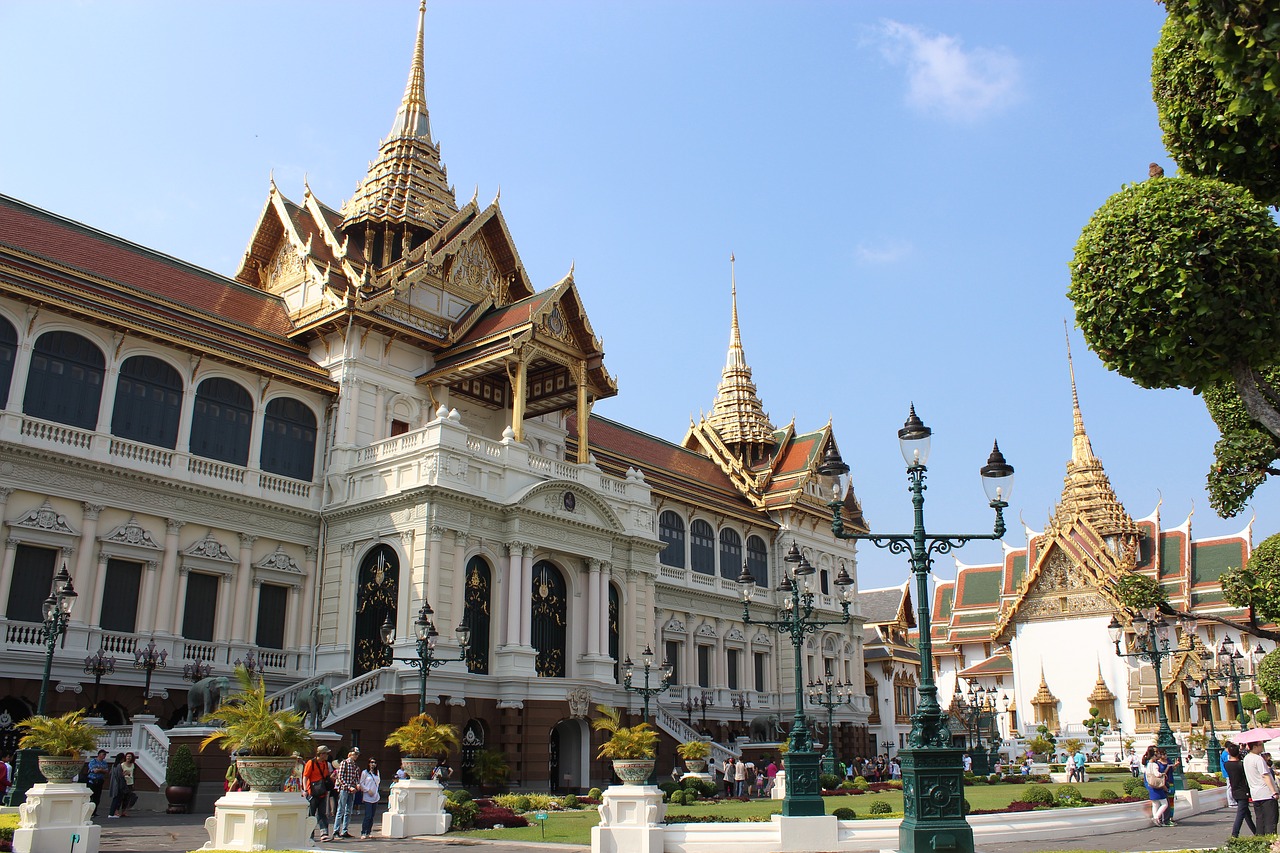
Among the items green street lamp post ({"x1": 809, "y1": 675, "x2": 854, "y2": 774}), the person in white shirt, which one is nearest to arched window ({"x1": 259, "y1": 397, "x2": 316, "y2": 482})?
green street lamp post ({"x1": 809, "y1": 675, "x2": 854, "y2": 774})

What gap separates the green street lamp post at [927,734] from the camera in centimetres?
1111

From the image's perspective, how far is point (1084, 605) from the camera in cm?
6322

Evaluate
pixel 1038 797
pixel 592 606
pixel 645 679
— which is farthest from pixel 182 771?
pixel 1038 797

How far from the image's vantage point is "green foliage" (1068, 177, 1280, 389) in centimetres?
1166

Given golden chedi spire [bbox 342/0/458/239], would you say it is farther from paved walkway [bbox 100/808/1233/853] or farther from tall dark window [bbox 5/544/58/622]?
paved walkway [bbox 100/808/1233/853]

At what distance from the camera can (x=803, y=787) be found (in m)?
16.4

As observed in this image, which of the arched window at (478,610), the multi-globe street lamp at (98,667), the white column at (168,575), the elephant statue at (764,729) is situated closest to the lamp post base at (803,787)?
the arched window at (478,610)

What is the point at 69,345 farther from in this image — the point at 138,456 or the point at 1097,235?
the point at 1097,235

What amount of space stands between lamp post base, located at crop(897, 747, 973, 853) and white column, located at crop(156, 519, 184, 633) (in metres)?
19.8

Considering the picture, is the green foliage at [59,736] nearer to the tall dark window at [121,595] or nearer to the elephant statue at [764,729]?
the tall dark window at [121,595]

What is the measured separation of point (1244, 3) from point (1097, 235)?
4.57 meters

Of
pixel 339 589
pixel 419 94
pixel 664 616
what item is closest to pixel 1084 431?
pixel 664 616

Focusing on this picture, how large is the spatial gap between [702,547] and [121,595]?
2426 cm

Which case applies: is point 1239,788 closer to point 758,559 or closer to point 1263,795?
point 1263,795
